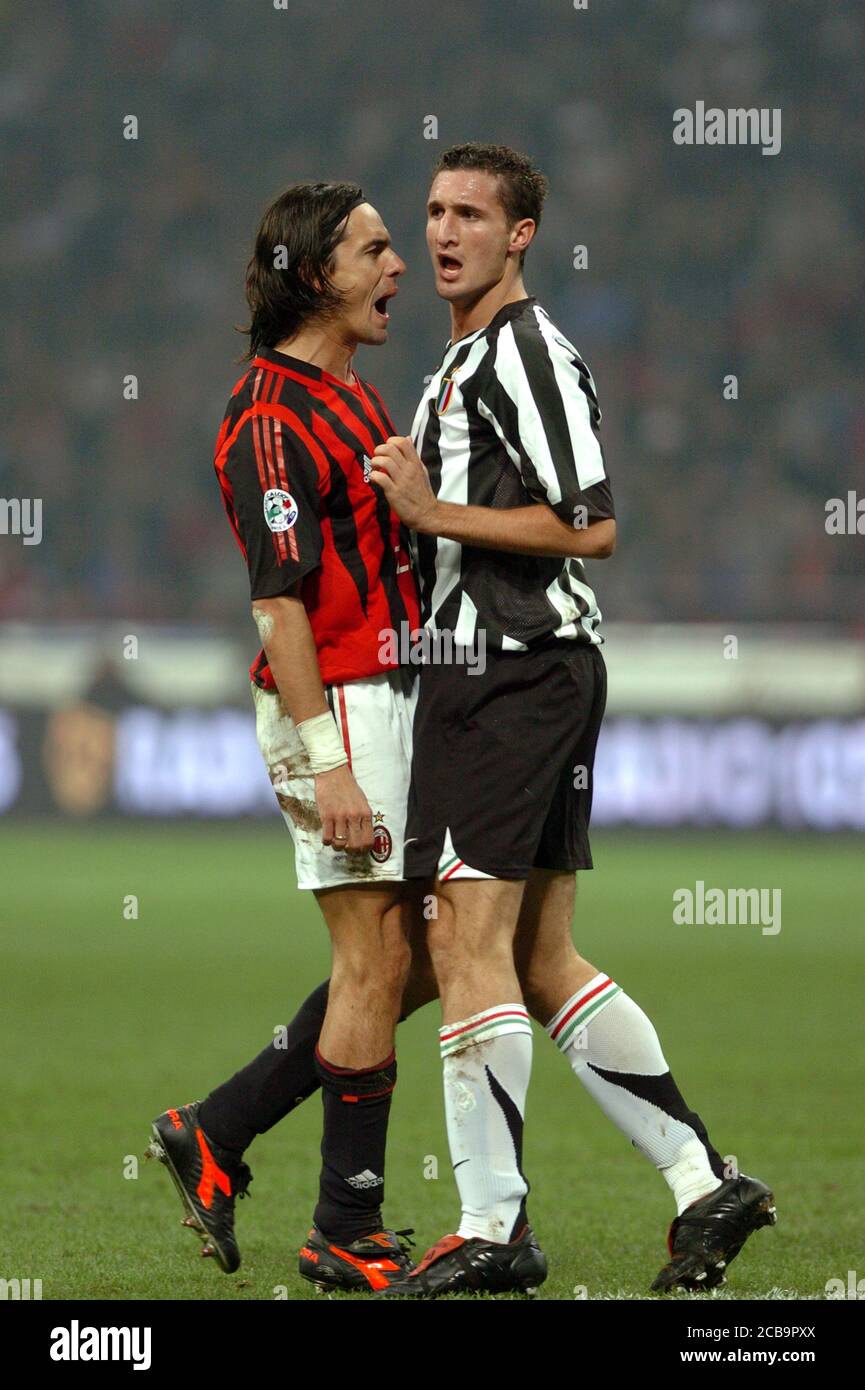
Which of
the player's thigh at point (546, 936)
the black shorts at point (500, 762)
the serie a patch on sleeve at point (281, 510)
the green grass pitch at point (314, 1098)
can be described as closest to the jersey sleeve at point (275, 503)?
the serie a patch on sleeve at point (281, 510)

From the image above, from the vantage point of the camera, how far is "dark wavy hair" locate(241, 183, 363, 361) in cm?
396

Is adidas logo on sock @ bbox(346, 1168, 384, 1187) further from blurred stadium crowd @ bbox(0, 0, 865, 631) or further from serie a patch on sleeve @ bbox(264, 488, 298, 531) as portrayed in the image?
blurred stadium crowd @ bbox(0, 0, 865, 631)

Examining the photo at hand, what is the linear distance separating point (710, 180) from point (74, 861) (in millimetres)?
11131

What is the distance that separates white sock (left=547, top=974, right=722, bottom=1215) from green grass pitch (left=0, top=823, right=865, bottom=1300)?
0.84 ft

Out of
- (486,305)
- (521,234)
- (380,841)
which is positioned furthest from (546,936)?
(521,234)

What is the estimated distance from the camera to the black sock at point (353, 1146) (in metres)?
3.92

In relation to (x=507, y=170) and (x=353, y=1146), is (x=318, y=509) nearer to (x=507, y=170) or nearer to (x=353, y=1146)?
(x=507, y=170)

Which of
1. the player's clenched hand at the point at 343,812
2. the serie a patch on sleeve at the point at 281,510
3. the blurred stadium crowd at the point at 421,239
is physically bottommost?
the player's clenched hand at the point at 343,812

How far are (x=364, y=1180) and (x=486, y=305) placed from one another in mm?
1855

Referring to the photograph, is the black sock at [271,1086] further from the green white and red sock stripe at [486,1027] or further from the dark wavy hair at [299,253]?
the dark wavy hair at [299,253]

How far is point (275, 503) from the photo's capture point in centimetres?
377

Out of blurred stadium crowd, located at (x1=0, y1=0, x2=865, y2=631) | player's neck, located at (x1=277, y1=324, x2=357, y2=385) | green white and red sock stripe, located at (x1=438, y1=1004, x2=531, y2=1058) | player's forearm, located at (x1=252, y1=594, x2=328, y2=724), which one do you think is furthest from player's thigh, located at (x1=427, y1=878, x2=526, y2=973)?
blurred stadium crowd, located at (x1=0, y1=0, x2=865, y2=631)
